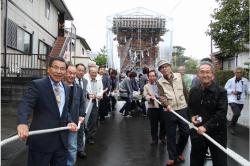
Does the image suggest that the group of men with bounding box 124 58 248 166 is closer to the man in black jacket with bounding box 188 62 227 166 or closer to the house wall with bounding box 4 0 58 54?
Result: the man in black jacket with bounding box 188 62 227 166

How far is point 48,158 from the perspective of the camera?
429 centimetres

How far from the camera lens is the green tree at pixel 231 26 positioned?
10850 millimetres

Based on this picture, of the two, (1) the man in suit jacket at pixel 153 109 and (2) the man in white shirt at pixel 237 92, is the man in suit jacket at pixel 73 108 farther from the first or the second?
(2) the man in white shirt at pixel 237 92

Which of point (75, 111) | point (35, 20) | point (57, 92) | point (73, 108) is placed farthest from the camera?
point (35, 20)

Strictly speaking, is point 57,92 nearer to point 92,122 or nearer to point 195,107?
point 195,107

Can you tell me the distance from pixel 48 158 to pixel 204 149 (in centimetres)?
199

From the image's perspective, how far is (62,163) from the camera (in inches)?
175

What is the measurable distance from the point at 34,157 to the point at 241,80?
759cm

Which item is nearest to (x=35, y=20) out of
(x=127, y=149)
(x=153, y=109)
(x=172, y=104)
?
(x=153, y=109)

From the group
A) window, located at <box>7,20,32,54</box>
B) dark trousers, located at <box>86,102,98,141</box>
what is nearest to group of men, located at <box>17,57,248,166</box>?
dark trousers, located at <box>86,102,98,141</box>

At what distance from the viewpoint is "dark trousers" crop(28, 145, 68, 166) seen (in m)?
4.27

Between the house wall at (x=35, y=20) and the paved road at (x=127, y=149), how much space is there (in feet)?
21.8

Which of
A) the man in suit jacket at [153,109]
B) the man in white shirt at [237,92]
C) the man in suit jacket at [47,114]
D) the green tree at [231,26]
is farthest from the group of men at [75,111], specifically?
the green tree at [231,26]

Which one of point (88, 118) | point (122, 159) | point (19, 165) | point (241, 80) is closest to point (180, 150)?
point (122, 159)
